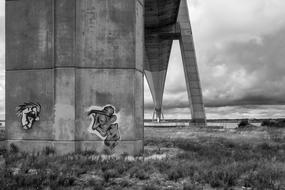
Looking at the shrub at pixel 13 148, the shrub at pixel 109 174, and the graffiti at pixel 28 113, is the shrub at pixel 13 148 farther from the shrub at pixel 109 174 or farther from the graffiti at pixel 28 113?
the shrub at pixel 109 174

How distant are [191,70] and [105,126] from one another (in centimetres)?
2899

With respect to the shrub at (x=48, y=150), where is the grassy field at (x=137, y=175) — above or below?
below

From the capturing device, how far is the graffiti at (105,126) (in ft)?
42.5

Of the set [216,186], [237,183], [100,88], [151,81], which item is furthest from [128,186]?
[151,81]

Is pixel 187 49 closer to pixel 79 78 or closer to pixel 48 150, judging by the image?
pixel 79 78

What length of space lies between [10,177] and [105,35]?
7290mm

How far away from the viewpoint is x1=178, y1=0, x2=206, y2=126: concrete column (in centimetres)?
3972

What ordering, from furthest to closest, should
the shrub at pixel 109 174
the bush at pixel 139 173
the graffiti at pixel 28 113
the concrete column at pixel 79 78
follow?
the graffiti at pixel 28 113, the concrete column at pixel 79 78, the bush at pixel 139 173, the shrub at pixel 109 174

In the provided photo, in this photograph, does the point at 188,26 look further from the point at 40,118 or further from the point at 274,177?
the point at 274,177

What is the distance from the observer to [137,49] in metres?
13.7

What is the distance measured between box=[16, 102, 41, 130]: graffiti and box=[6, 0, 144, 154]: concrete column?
98mm

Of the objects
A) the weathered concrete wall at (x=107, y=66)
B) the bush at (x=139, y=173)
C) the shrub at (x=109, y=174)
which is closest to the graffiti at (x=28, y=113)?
the weathered concrete wall at (x=107, y=66)

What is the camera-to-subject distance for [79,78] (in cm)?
1316

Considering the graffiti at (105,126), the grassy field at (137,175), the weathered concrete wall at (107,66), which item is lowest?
the grassy field at (137,175)
